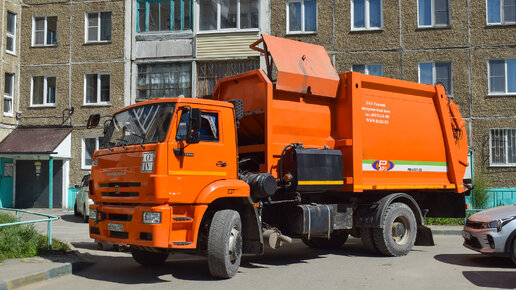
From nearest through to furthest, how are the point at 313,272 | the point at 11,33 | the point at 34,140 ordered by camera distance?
the point at 313,272, the point at 34,140, the point at 11,33

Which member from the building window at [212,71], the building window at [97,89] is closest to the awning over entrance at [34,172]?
the building window at [97,89]

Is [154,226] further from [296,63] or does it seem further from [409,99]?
[409,99]

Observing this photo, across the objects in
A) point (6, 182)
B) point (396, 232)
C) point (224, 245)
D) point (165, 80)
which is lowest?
point (396, 232)

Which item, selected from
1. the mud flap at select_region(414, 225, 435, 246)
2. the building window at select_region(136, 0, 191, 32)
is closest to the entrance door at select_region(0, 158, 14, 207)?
the building window at select_region(136, 0, 191, 32)

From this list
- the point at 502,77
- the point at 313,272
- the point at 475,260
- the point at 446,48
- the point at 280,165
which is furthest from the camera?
the point at 446,48

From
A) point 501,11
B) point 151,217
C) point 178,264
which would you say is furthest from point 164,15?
point 151,217

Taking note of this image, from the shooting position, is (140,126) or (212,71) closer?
(140,126)

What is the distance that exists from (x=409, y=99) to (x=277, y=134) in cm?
356

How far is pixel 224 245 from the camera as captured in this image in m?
7.70

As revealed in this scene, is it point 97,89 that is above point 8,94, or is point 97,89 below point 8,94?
above

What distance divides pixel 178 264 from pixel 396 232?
14.2 ft

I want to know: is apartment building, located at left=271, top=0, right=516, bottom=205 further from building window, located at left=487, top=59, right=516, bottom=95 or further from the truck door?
the truck door

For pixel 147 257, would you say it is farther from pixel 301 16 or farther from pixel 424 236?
pixel 301 16

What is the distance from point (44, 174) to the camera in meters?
24.7
